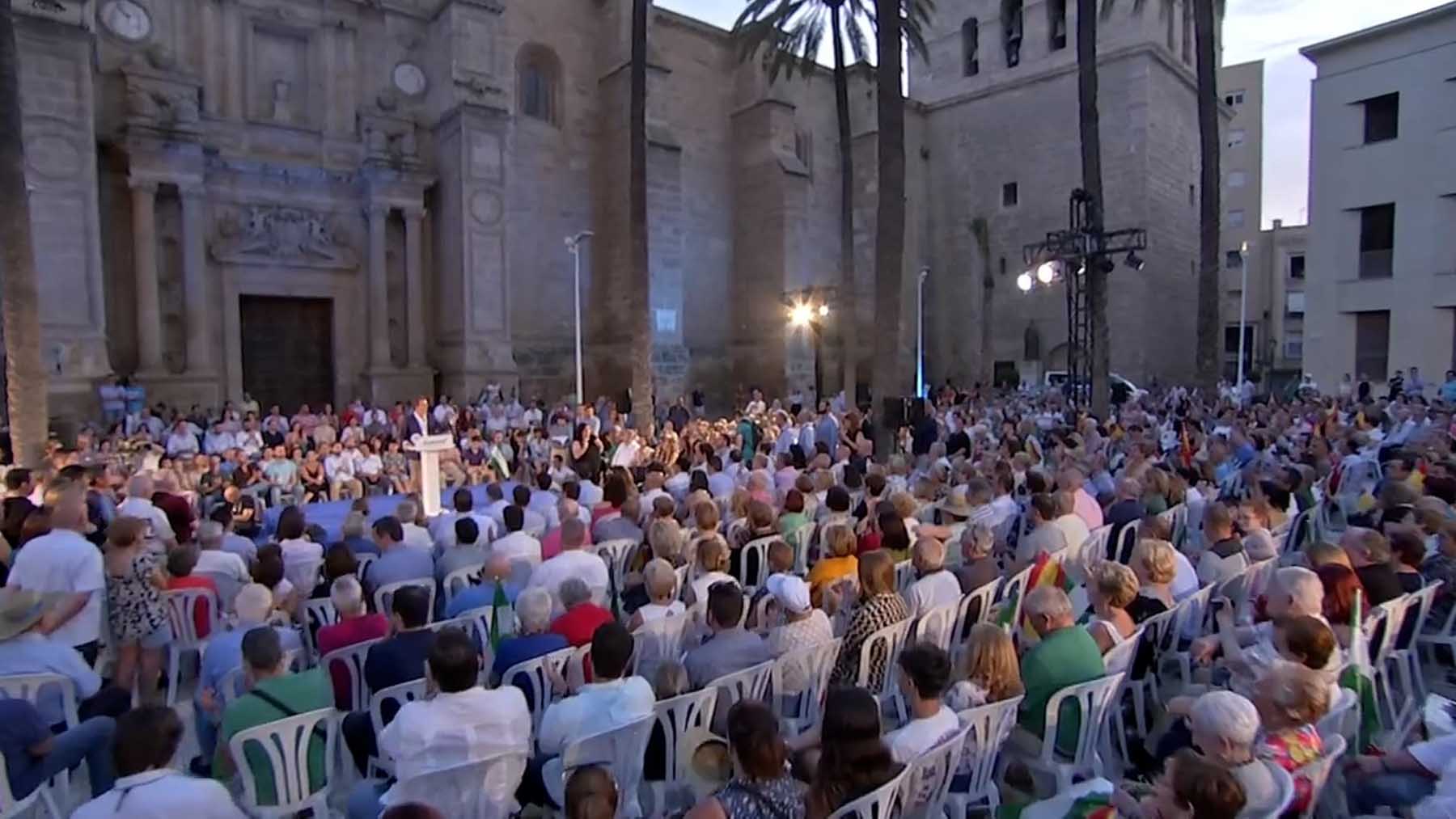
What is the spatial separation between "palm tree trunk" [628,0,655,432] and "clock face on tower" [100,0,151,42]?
934 cm

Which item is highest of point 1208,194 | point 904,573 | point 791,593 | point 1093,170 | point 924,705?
point 1093,170

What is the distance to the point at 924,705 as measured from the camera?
120 inches

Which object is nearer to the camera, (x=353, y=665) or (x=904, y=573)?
(x=353, y=665)

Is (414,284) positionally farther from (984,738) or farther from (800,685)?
(984,738)

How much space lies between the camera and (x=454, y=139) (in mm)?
18547

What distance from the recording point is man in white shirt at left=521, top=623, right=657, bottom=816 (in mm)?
3209

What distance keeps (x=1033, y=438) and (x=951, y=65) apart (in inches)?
1021

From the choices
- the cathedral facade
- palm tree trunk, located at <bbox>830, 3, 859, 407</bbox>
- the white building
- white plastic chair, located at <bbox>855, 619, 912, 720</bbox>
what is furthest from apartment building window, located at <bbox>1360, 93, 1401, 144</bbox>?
white plastic chair, located at <bbox>855, 619, 912, 720</bbox>

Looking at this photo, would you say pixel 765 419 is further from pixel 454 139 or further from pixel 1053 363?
pixel 1053 363

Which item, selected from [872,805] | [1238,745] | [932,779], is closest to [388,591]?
[932,779]

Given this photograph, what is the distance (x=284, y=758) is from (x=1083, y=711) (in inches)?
119

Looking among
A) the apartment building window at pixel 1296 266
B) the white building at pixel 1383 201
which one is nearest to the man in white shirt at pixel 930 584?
the white building at pixel 1383 201

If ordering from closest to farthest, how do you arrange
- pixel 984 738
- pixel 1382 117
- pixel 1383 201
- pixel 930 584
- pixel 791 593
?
pixel 984 738 → pixel 791 593 → pixel 930 584 → pixel 1383 201 → pixel 1382 117

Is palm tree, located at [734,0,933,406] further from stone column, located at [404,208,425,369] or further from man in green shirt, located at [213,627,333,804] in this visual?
man in green shirt, located at [213,627,333,804]
